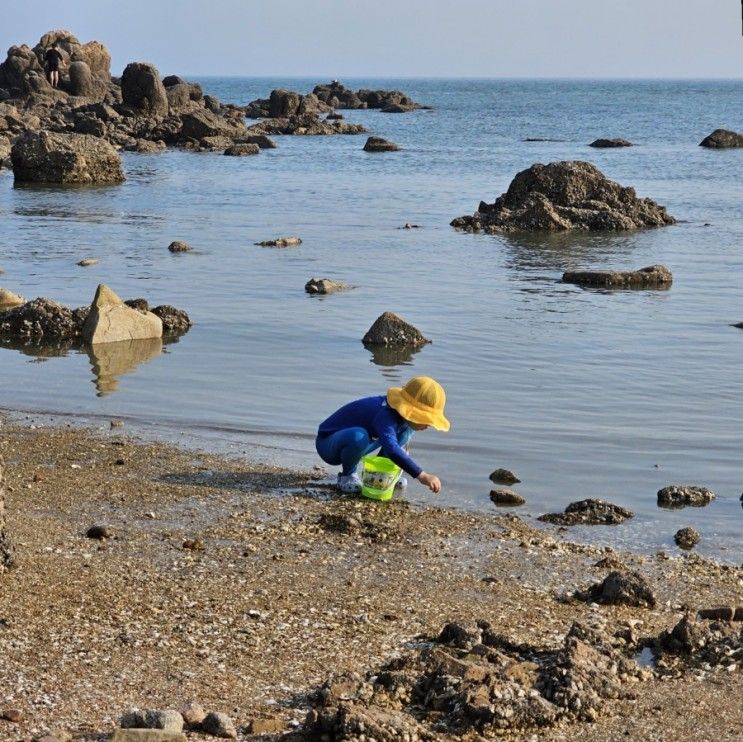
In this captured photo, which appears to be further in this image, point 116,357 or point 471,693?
point 116,357

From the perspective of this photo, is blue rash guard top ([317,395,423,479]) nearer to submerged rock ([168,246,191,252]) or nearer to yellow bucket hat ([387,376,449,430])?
yellow bucket hat ([387,376,449,430])

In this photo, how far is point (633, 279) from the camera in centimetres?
1939

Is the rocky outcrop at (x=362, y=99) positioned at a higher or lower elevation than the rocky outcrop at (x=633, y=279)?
higher

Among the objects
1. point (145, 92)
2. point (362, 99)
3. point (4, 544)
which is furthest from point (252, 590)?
point (362, 99)

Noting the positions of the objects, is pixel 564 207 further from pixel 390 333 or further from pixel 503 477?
pixel 503 477

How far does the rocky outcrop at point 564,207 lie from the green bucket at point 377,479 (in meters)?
17.8

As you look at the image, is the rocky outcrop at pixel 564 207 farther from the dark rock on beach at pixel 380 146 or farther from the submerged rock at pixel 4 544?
the dark rock on beach at pixel 380 146

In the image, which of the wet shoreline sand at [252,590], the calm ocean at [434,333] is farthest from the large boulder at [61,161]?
the wet shoreline sand at [252,590]

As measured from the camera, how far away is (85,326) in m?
13.8

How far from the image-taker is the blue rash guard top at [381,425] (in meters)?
8.06

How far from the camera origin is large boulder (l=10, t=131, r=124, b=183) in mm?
35000

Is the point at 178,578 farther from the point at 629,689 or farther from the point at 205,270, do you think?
the point at 205,270

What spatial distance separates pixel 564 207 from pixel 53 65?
5157 cm

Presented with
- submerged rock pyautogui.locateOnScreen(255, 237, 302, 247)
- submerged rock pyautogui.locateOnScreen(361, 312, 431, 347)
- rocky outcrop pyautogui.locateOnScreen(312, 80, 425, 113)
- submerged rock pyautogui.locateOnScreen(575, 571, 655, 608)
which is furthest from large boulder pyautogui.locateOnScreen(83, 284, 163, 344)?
rocky outcrop pyautogui.locateOnScreen(312, 80, 425, 113)
